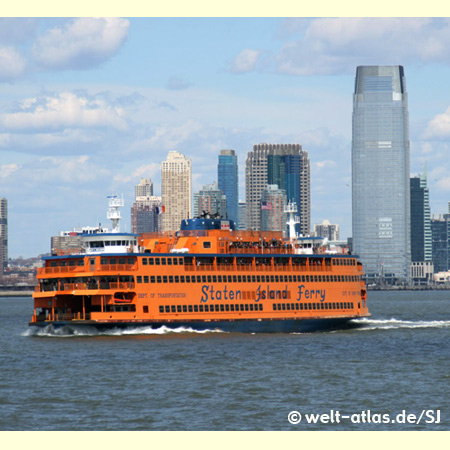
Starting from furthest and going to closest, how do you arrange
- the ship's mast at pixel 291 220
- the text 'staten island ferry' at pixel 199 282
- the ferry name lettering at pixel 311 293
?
1. the ship's mast at pixel 291 220
2. the ferry name lettering at pixel 311 293
3. the text 'staten island ferry' at pixel 199 282

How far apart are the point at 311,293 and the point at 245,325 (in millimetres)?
7198

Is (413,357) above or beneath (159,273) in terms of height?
beneath

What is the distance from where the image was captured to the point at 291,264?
7719cm

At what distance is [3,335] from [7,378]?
2859 cm

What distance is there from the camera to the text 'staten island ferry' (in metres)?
68.0

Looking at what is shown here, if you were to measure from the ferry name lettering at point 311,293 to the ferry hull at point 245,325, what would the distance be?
1.68 m

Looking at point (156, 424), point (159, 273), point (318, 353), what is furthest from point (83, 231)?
point (156, 424)

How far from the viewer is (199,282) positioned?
71.2m

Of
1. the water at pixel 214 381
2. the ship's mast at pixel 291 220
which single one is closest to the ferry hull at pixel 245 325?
the water at pixel 214 381

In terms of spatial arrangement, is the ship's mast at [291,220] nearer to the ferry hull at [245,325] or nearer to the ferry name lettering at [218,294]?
the ferry hull at [245,325]

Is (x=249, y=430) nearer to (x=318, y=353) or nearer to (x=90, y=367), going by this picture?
(x=90, y=367)

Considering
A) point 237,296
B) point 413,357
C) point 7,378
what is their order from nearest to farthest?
1. point 7,378
2. point 413,357
3. point 237,296

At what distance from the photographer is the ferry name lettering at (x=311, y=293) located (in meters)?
77.4

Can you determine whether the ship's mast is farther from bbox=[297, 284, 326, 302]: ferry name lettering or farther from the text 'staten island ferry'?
bbox=[297, 284, 326, 302]: ferry name lettering
